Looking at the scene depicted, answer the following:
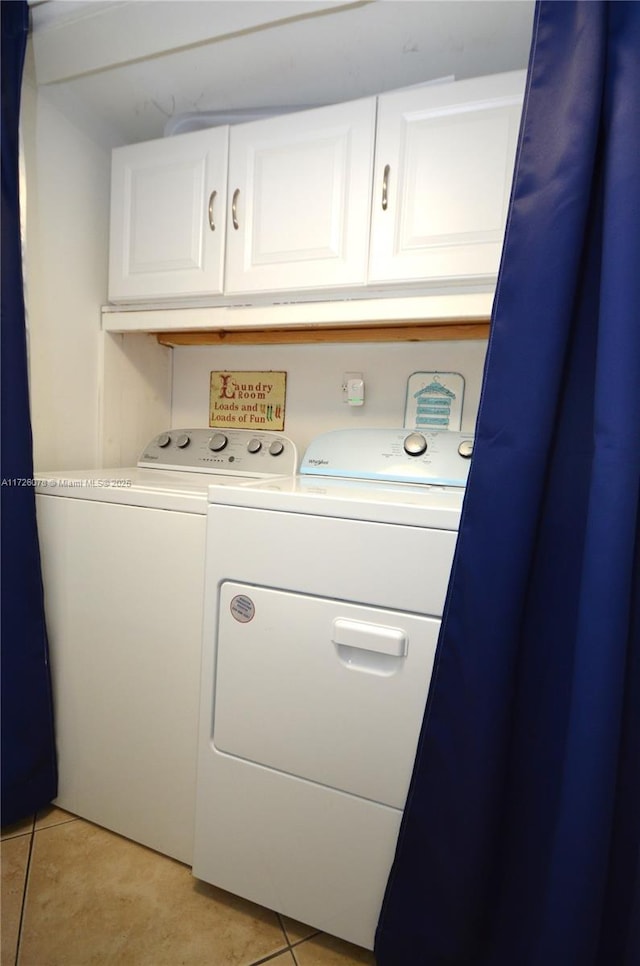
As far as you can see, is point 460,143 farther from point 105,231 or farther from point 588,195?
point 105,231

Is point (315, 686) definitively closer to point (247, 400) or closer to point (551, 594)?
point (551, 594)

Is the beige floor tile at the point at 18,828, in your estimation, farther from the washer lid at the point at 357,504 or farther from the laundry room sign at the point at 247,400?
the laundry room sign at the point at 247,400

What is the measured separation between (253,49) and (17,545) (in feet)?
4.91

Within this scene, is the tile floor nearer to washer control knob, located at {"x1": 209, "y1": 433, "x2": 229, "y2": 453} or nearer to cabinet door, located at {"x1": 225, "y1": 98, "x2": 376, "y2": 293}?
washer control knob, located at {"x1": 209, "y1": 433, "x2": 229, "y2": 453}

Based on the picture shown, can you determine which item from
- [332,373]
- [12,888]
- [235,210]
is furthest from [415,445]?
[12,888]

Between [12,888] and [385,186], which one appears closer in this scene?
[12,888]

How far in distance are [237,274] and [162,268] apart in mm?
280

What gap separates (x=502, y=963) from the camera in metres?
0.90

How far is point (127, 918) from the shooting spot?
3.63 feet

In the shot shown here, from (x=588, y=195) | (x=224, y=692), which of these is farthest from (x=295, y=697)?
(x=588, y=195)

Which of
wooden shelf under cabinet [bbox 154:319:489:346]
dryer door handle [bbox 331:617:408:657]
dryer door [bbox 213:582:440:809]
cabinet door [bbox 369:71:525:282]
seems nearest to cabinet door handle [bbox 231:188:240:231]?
wooden shelf under cabinet [bbox 154:319:489:346]

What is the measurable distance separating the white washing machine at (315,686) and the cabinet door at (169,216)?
0.83 metres

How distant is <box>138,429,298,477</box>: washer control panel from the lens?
1599 mm

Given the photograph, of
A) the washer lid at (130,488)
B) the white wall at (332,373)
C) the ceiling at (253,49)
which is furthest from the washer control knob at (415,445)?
the ceiling at (253,49)
